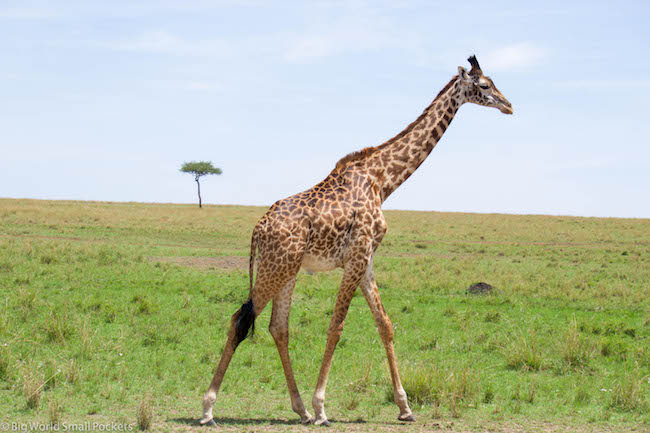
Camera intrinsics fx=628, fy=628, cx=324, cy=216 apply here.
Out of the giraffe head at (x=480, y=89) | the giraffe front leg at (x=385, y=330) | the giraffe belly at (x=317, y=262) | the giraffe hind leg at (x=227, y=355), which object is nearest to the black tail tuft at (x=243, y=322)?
the giraffe hind leg at (x=227, y=355)

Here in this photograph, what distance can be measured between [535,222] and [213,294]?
157 feet

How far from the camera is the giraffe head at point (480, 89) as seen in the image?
24.3 feet

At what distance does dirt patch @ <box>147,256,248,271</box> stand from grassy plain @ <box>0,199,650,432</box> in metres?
0.11

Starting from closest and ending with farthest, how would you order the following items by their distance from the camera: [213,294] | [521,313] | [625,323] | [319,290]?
[625,323] < [521,313] < [213,294] < [319,290]

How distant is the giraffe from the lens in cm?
650

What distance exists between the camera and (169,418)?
689 cm

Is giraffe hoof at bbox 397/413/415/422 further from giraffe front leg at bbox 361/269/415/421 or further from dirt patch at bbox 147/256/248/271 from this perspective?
dirt patch at bbox 147/256/248/271

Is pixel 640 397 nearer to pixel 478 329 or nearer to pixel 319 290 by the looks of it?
pixel 478 329

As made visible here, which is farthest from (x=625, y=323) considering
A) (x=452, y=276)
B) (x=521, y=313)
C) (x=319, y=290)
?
(x=452, y=276)

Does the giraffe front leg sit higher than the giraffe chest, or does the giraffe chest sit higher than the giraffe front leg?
the giraffe chest

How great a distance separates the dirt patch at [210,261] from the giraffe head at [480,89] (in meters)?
15.0

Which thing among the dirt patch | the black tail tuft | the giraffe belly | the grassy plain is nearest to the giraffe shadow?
the grassy plain

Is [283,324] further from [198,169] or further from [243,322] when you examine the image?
[198,169]

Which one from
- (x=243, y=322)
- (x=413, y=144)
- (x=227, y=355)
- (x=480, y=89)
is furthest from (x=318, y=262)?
(x=480, y=89)
